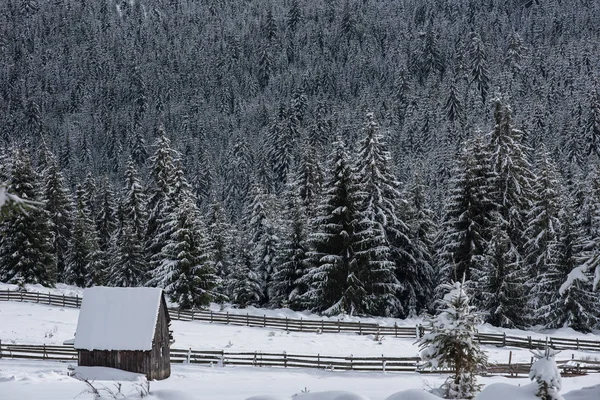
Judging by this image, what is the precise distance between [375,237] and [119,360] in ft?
62.0

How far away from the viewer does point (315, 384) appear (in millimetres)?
25609

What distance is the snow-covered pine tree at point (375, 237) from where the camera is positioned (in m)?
38.9

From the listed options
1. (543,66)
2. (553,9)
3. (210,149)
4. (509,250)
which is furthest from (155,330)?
(553,9)

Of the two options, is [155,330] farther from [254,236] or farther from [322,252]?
[254,236]

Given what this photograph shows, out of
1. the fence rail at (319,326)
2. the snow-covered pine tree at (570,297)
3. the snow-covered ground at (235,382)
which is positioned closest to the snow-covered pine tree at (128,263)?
the fence rail at (319,326)

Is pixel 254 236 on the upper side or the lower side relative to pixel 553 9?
lower

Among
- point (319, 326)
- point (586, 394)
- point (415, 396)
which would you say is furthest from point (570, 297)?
point (415, 396)

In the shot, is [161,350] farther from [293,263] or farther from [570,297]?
[570,297]

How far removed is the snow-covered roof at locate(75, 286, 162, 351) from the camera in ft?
89.4

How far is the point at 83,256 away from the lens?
2232 inches

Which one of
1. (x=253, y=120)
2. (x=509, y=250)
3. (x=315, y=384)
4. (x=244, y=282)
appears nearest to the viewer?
(x=315, y=384)

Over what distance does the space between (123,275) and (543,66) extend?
12658 centimetres

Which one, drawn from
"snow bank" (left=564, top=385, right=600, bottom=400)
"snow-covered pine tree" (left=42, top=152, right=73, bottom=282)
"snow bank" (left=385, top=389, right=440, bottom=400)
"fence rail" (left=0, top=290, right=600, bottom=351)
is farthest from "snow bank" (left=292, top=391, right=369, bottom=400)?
"snow-covered pine tree" (left=42, top=152, right=73, bottom=282)

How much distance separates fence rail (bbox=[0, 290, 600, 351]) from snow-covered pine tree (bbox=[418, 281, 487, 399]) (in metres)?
13.7
